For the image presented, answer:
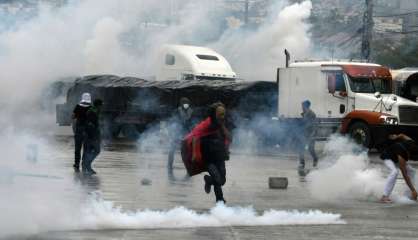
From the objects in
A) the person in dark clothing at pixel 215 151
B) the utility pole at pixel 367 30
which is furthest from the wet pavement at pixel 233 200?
the utility pole at pixel 367 30

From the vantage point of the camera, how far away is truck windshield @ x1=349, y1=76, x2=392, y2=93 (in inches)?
1173

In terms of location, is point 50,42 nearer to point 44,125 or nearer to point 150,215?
point 44,125

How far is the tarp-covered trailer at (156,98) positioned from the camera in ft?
105

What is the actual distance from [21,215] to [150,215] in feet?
6.29

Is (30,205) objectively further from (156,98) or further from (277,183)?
(156,98)

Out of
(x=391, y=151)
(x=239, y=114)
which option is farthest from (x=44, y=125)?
(x=391, y=151)

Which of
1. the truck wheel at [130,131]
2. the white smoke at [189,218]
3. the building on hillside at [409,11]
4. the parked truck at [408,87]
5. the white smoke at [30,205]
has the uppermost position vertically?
the building on hillside at [409,11]

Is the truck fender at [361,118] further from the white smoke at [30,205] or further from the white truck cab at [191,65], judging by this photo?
the white smoke at [30,205]

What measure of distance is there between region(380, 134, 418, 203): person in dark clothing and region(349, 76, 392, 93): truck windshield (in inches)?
511

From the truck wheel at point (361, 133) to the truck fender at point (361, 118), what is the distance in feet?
0.47

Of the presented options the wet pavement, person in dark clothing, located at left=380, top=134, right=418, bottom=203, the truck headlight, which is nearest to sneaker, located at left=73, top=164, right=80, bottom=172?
→ the wet pavement

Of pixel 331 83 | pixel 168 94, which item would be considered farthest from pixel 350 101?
pixel 168 94

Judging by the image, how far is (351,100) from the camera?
2969 centimetres

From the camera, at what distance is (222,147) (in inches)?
558
